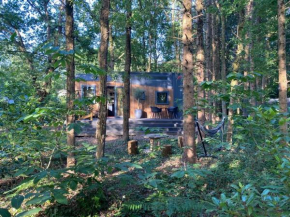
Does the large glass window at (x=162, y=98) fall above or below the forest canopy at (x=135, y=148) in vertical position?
above

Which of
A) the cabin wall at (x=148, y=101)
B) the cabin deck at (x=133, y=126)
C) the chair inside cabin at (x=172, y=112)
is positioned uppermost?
the cabin wall at (x=148, y=101)

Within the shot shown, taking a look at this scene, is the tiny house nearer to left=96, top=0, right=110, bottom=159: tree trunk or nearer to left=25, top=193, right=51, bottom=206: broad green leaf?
left=96, top=0, right=110, bottom=159: tree trunk

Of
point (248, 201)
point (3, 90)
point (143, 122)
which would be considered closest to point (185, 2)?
point (3, 90)

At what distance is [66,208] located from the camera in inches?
130

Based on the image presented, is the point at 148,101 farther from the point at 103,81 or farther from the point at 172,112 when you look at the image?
the point at 103,81

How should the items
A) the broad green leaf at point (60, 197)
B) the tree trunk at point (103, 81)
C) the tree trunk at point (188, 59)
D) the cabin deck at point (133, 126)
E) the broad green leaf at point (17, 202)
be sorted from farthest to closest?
1. the cabin deck at point (133, 126)
2. the tree trunk at point (103, 81)
3. the tree trunk at point (188, 59)
4. the broad green leaf at point (60, 197)
5. the broad green leaf at point (17, 202)

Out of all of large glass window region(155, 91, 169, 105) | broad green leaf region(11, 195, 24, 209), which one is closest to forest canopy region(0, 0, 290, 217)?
broad green leaf region(11, 195, 24, 209)

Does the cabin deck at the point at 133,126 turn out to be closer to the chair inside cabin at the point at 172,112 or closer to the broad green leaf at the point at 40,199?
the chair inside cabin at the point at 172,112

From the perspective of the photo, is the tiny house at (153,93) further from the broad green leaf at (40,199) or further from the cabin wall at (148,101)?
the broad green leaf at (40,199)

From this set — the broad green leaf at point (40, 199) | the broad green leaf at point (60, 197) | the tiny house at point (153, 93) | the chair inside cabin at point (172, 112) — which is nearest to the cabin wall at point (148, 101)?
the tiny house at point (153, 93)

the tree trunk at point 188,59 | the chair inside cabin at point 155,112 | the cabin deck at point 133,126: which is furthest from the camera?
the chair inside cabin at point 155,112

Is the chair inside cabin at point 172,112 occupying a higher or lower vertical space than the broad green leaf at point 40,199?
higher

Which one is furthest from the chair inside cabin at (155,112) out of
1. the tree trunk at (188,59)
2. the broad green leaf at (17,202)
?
the broad green leaf at (17,202)

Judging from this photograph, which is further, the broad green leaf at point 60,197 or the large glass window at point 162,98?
the large glass window at point 162,98
